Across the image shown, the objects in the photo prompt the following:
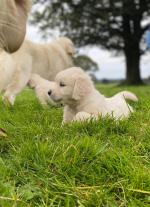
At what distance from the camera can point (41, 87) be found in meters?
8.83

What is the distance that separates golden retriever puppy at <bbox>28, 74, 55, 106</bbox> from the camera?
830 centimetres

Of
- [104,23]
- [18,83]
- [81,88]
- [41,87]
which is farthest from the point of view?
[104,23]

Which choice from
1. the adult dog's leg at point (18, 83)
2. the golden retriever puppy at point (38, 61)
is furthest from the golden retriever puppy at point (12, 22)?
the adult dog's leg at point (18, 83)

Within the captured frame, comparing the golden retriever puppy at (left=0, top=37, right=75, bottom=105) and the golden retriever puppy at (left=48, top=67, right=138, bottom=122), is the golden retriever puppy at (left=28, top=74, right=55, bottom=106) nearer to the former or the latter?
the golden retriever puppy at (left=0, top=37, right=75, bottom=105)

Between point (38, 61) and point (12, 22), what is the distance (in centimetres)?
687

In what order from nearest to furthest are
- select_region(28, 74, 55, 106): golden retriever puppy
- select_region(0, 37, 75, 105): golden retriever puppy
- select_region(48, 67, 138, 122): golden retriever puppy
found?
select_region(48, 67, 138, 122): golden retriever puppy → select_region(28, 74, 55, 106): golden retriever puppy → select_region(0, 37, 75, 105): golden retriever puppy

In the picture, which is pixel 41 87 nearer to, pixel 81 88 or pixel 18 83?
pixel 18 83

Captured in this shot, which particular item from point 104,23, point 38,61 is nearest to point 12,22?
point 38,61

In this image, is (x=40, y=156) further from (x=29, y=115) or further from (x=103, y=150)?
(x=29, y=115)

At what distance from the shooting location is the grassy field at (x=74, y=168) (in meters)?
3.02

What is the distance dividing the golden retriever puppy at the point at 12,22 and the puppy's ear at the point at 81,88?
49.9 inches

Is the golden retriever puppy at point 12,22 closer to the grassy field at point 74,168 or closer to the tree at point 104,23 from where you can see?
the grassy field at point 74,168

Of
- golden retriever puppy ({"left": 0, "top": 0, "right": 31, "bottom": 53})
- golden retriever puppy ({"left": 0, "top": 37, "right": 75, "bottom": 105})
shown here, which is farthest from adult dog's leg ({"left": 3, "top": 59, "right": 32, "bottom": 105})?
golden retriever puppy ({"left": 0, "top": 0, "right": 31, "bottom": 53})

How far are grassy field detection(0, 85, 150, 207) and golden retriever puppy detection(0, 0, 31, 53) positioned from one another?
77 cm
